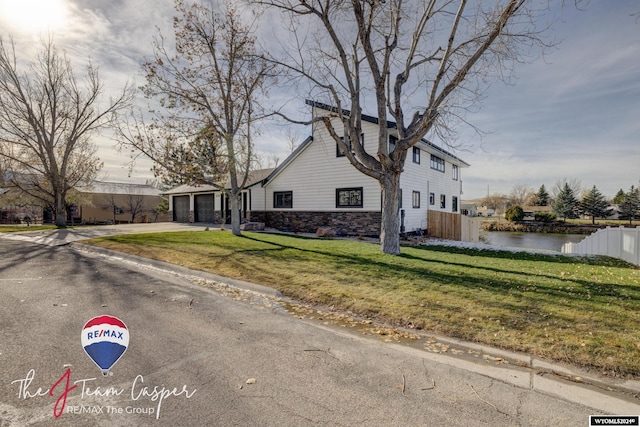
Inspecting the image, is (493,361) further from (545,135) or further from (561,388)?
(545,135)

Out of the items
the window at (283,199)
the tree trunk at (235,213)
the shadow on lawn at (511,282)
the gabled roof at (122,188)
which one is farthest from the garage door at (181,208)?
the shadow on lawn at (511,282)

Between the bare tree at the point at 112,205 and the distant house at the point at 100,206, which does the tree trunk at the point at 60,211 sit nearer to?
the distant house at the point at 100,206

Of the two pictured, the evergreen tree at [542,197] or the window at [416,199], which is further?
the evergreen tree at [542,197]

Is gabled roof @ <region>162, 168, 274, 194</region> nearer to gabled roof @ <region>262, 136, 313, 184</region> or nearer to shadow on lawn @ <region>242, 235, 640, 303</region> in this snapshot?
gabled roof @ <region>262, 136, 313, 184</region>

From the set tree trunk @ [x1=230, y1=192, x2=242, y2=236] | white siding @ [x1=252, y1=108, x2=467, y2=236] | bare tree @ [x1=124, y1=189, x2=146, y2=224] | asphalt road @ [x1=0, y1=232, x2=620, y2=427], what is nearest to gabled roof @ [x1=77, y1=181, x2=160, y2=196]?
bare tree @ [x1=124, y1=189, x2=146, y2=224]

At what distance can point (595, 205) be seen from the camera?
43406 mm

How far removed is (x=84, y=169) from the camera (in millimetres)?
23578

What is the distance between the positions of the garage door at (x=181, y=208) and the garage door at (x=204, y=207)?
1.54 m

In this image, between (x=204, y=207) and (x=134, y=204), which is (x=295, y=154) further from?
(x=134, y=204)

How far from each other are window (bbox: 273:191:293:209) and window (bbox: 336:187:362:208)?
3.80 metres

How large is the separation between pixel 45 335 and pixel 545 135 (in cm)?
2443

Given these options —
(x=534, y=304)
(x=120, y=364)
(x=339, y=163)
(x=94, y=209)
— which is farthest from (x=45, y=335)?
(x=94, y=209)

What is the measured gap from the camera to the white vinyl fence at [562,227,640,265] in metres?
10.6

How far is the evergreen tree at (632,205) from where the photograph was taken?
41681mm
